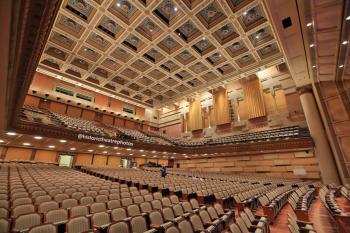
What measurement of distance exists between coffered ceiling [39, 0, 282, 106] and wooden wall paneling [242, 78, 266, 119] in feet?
4.69

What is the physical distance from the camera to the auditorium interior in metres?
2.62

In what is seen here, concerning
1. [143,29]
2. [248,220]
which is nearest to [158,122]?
[143,29]

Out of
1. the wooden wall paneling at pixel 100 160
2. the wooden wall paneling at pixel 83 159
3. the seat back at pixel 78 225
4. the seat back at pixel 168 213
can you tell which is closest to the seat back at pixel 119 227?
the seat back at pixel 78 225

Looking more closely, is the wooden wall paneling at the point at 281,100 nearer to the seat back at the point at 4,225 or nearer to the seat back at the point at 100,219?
the seat back at the point at 100,219

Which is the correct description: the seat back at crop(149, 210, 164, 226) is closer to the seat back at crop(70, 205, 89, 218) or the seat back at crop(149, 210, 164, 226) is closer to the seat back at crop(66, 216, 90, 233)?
the seat back at crop(66, 216, 90, 233)

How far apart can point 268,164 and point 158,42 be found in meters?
8.86

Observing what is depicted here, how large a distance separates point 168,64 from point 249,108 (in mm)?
6276

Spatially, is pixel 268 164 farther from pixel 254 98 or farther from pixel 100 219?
pixel 100 219

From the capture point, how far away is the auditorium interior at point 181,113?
2.62m

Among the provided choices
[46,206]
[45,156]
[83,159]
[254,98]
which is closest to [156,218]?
[46,206]

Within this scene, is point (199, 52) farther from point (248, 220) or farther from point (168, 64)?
point (248, 220)

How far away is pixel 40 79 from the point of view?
11.8 meters

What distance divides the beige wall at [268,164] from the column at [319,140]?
1.62 feet

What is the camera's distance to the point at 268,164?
32.8ft
